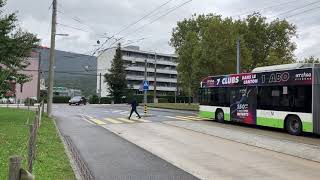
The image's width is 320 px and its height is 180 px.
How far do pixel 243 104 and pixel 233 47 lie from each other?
22231mm

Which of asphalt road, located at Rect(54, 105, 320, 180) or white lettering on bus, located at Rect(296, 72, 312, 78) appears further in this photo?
white lettering on bus, located at Rect(296, 72, 312, 78)

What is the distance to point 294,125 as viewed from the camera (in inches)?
841

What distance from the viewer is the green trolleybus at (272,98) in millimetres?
20344

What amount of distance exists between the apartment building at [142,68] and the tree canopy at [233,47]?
8158 cm

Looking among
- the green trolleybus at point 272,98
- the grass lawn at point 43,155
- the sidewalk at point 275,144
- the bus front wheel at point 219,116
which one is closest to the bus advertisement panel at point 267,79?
the green trolleybus at point 272,98

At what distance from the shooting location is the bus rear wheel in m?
20.9

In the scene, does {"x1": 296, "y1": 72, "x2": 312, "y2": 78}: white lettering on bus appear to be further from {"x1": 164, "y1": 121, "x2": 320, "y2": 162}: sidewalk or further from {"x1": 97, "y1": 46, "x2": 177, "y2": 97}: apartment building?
{"x1": 97, "y1": 46, "x2": 177, "y2": 97}: apartment building

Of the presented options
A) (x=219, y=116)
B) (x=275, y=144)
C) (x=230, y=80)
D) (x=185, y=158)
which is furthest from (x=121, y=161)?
(x=219, y=116)

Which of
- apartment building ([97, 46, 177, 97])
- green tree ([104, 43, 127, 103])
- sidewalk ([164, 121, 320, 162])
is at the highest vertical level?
apartment building ([97, 46, 177, 97])

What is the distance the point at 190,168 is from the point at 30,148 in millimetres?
4309

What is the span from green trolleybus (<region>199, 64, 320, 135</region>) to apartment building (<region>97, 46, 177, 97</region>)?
112 metres

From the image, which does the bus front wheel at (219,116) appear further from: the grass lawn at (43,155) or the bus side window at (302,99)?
the grass lawn at (43,155)

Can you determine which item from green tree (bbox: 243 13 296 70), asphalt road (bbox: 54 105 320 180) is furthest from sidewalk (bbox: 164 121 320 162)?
green tree (bbox: 243 13 296 70)

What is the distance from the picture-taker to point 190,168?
11695mm
